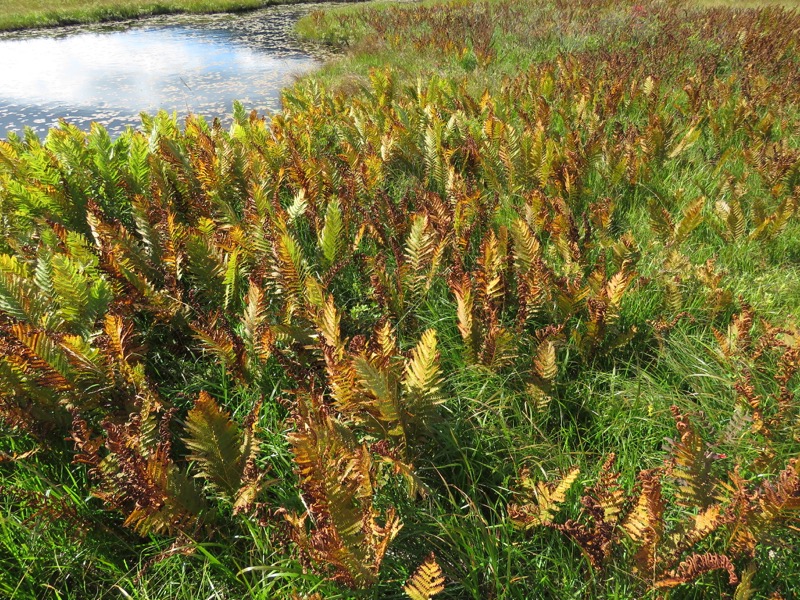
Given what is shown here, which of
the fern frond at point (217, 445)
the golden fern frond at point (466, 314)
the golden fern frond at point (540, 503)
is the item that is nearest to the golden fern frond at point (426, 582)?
the golden fern frond at point (540, 503)

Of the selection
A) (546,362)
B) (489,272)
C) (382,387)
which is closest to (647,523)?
(546,362)

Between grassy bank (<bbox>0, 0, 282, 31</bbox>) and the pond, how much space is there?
1.61 metres

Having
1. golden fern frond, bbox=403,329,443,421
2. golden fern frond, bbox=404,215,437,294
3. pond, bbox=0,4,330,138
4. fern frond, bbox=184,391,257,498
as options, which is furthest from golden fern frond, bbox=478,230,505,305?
pond, bbox=0,4,330,138

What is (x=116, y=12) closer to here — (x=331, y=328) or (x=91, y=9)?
(x=91, y=9)

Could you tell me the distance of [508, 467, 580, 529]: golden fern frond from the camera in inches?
53.2

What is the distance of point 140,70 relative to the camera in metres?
12.0

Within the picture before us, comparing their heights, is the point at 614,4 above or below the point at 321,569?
above

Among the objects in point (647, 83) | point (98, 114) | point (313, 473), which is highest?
point (647, 83)

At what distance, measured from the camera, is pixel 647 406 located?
1.83 meters

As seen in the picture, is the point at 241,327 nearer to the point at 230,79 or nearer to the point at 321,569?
the point at 321,569

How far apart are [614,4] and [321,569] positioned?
1389 centimetres

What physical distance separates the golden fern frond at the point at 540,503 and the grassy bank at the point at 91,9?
24494mm

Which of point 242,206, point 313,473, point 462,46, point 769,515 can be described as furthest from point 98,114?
point 769,515

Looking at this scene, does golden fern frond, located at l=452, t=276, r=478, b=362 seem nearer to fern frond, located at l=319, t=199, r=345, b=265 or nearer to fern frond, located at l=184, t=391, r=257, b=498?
fern frond, located at l=319, t=199, r=345, b=265
